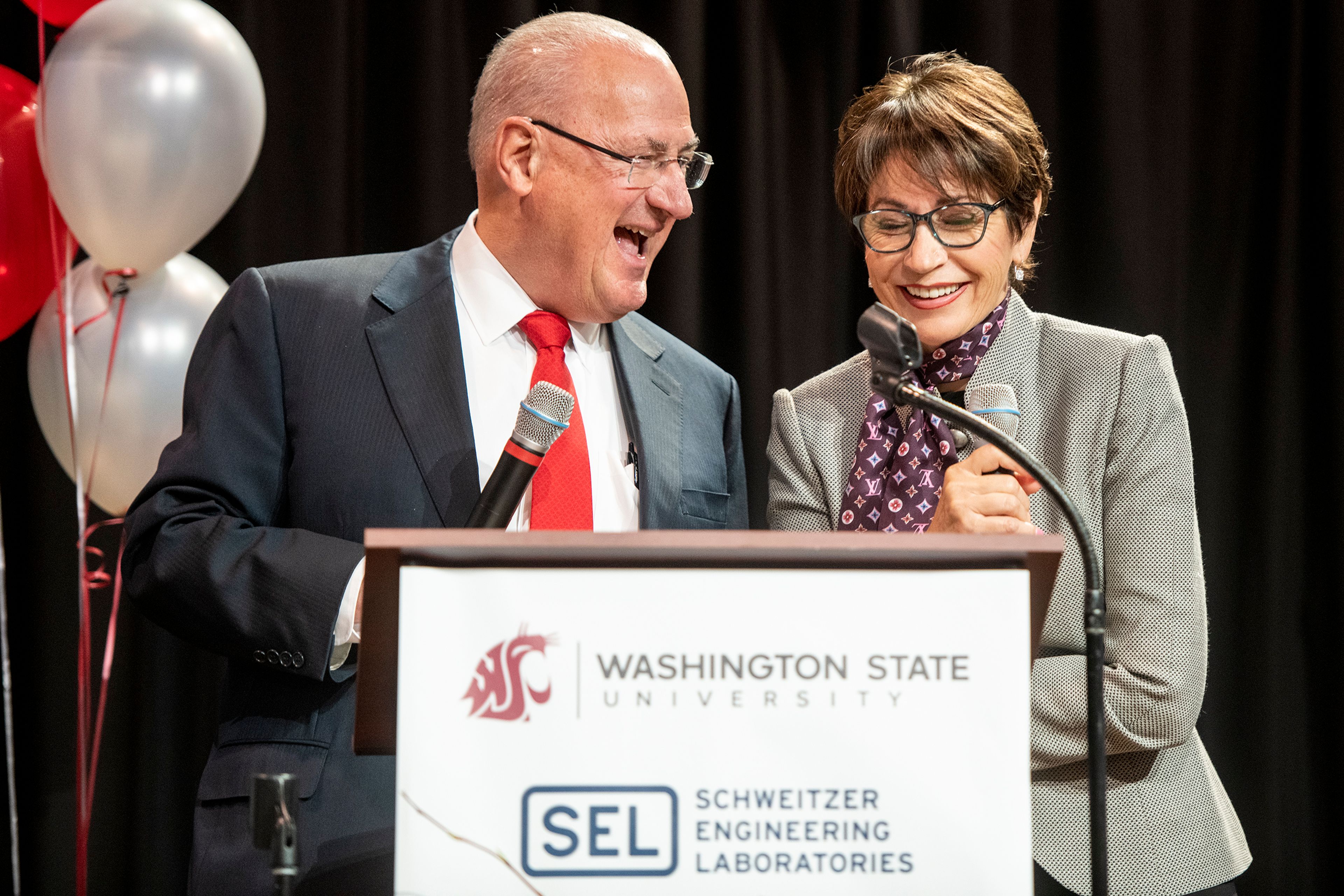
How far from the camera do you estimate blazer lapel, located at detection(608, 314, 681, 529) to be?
208 centimetres

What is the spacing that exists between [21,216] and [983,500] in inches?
82.5

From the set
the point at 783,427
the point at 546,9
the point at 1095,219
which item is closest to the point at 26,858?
the point at 783,427

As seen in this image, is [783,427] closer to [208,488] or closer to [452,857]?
[208,488]

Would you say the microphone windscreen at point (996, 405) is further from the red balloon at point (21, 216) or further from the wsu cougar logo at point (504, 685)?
the red balloon at point (21, 216)

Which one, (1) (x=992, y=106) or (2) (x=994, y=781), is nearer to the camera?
(2) (x=994, y=781)

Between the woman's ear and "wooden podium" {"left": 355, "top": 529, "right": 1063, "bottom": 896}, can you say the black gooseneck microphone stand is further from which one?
the woman's ear

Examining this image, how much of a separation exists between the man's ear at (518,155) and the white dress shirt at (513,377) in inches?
4.7

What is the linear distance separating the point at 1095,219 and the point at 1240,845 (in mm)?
1939

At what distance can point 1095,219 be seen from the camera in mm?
3326

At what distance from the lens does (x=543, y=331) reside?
2105mm

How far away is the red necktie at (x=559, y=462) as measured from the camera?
195cm

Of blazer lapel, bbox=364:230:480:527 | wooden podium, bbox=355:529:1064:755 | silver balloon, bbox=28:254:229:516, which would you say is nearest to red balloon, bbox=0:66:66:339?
silver balloon, bbox=28:254:229:516

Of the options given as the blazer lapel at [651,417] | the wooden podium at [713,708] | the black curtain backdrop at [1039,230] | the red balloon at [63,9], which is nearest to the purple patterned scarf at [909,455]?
the blazer lapel at [651,417]

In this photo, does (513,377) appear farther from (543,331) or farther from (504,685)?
(504,685)
